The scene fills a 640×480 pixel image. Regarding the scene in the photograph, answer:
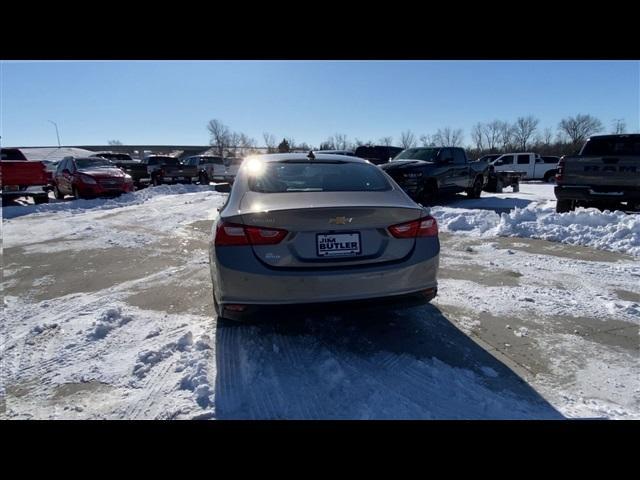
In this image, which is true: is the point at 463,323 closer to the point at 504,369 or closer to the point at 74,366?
the point at 504,369

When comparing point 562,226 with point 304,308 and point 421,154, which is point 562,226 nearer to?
point 421,154

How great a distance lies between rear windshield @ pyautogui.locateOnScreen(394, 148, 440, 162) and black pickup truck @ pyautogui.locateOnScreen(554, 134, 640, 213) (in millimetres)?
4221

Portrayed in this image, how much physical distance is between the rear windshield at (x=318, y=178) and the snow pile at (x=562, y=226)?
496cm

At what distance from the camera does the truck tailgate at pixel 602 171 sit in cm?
802

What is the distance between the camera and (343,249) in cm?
267

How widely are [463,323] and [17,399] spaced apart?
3.74 meters

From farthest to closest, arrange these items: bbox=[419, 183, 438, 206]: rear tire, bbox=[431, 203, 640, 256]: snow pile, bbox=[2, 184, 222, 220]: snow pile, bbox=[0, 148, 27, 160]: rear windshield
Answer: bbox=[0, 148, 27, 160]: rear windshield
bbox=[419, 183, 438, 206]: rear tire
bbox=[2, 184, 222, 220]: snow pile
bbox=[431, 203, 640, 256]: snow pile

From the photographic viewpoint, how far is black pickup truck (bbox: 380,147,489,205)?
36.6 ft

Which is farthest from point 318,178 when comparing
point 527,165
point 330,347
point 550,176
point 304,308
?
point 527,165

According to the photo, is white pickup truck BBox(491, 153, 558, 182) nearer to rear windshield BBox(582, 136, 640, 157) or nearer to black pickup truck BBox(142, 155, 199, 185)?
rear windshield BBox(582, 136, 640, 157)

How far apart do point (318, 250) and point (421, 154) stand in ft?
36.9

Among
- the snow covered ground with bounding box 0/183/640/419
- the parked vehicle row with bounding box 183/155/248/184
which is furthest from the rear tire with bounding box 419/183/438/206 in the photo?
the parked vehicle row with bounding box 183/155/248/184

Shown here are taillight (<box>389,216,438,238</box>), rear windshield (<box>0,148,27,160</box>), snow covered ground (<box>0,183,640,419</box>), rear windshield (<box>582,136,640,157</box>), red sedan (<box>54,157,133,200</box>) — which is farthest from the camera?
rear windshield (<box>0,148,27,160</box>)

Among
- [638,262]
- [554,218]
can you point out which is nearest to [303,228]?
[638,262]
